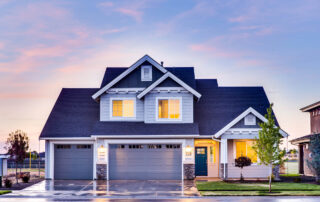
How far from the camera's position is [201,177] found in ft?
105

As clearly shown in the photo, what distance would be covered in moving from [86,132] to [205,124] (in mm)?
8360

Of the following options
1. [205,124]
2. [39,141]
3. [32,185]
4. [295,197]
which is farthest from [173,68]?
[295,197]

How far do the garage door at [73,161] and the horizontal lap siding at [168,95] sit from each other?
15.2ft

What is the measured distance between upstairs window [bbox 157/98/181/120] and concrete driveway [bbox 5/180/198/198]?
465cm

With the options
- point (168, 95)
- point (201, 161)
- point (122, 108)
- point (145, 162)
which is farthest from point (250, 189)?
point (122, 108)

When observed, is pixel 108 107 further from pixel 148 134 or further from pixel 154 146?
pixel 154 146

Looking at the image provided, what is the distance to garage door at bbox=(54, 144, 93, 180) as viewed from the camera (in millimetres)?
31484

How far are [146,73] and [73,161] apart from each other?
8.03 metres

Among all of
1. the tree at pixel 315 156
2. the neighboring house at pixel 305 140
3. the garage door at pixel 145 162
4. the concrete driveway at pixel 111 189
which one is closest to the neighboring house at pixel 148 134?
the garage door at pixel 145 162

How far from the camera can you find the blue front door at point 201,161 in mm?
32531

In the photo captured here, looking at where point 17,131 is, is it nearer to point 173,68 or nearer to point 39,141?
point 39,141

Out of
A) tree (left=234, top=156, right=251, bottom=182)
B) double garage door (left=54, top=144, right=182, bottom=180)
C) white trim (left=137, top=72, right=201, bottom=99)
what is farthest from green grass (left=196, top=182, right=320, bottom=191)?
white trim (left=137, top=72, right=201, bottom=99)

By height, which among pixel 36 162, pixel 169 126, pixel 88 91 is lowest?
pixel 36 162

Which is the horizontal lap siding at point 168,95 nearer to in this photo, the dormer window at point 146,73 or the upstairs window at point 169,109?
the upstairs window at point 169,109
